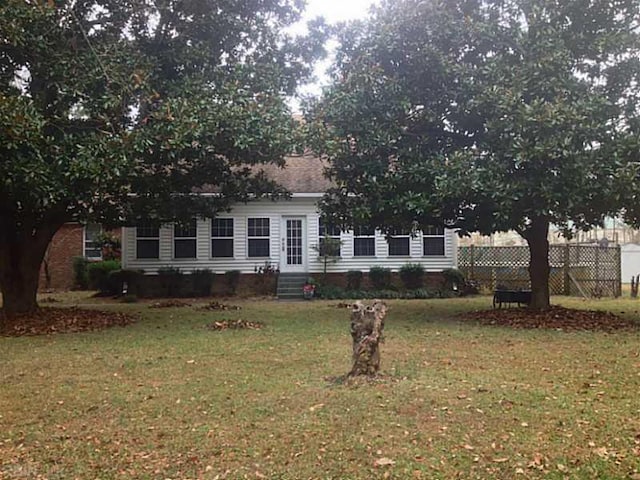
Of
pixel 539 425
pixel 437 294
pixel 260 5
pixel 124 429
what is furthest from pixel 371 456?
pixel 437 294

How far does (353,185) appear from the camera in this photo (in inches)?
472

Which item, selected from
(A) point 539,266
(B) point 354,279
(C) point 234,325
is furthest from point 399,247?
(C) point 234,325

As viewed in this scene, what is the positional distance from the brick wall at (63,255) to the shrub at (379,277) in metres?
11.9

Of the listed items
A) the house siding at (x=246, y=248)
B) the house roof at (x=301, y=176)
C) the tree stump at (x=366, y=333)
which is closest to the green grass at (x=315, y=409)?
the tree stump at (x=366, y=333)

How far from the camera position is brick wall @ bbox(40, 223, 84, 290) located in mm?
22641

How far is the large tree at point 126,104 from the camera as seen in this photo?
9.25 m

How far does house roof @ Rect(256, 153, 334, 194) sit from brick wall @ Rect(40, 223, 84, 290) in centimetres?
821

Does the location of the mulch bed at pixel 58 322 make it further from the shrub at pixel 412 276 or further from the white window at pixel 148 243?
the shrub at pixel 412 276

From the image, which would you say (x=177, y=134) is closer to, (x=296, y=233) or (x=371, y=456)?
(x=371, y=456)

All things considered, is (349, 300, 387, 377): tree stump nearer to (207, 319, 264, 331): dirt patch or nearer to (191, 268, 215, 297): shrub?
(207, 319, 264, 331): dirt patch

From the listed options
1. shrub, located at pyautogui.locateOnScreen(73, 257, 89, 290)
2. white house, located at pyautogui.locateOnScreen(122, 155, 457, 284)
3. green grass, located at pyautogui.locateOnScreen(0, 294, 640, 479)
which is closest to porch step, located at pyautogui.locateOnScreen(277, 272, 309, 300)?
white house, located at pyautogui.locateOnScreen(122, 155, 457, 284)

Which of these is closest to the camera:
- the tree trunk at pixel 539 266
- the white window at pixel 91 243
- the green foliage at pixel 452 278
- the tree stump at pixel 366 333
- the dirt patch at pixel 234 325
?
the tree stump at pixel 366 333

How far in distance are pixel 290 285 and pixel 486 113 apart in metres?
10.2

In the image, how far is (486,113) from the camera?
33.9 ft
